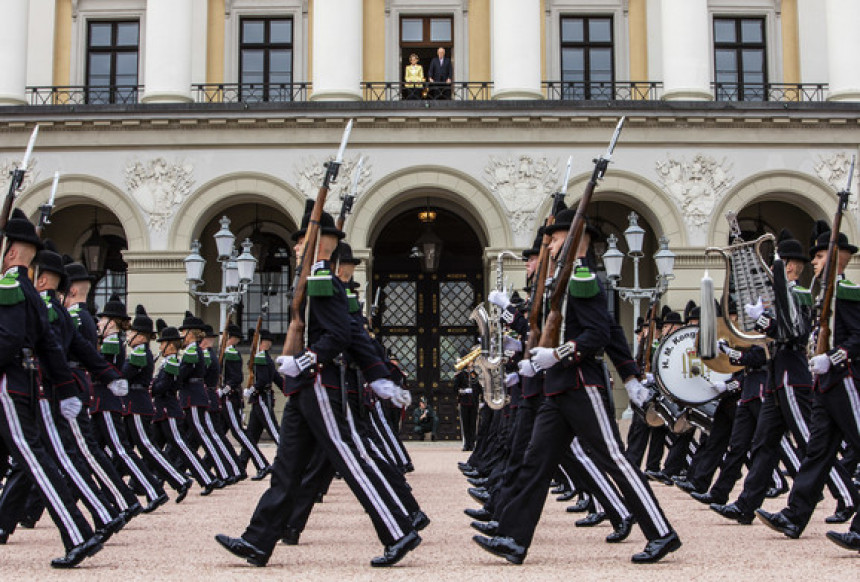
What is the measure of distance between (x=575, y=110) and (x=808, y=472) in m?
19.1

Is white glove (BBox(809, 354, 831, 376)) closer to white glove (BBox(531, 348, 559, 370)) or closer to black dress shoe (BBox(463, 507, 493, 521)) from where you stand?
white glove (BBox(531, 348, 559, 370))

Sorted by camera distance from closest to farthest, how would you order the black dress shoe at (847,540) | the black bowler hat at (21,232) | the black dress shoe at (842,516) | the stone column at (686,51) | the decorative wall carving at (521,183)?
1. the black dress shoe at (847,540)
2. the black bowler hat at (21,232)
3. the black dress shoe at (842,516)
4. the decorative wall carving at (521,183)
5. the stone column at (686,51)

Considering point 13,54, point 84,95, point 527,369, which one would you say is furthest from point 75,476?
point 84,95

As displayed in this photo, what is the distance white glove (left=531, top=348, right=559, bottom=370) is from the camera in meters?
8.05

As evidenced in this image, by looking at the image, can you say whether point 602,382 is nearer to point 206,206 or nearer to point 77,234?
point 206,206

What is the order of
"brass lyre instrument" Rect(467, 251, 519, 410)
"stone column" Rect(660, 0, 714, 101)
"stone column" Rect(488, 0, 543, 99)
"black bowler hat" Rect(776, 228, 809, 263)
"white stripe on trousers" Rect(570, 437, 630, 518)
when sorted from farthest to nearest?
"stone column" Rect(660, 0, 714, 101) < "stone column" Rect(488, 0, 543, 99) < "brass lyre instrument" Rect(467, 251, 519, 410) < "black bowler hat" Rect(776, 228, 809, 263) < "white stripe on trousers" Rect(570, 437, 630, 518)

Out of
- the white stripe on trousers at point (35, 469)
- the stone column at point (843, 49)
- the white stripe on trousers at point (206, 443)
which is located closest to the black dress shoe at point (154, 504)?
the white stripe on trousers at point (206, 443)

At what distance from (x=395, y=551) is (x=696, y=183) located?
21.0 metres

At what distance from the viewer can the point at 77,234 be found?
102 ft

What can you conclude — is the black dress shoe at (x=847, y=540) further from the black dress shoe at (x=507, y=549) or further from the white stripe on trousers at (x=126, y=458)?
the white stripe on trousers at (x=126, y=458)

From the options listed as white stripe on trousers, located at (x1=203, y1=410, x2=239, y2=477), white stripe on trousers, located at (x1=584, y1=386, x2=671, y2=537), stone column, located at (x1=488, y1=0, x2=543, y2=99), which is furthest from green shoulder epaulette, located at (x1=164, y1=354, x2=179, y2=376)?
stone column, located at (x1=488, y1=0, x2=543, y2=99)

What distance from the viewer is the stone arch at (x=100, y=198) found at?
1083 inches

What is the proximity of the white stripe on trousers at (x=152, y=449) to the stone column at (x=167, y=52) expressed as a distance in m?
16.3

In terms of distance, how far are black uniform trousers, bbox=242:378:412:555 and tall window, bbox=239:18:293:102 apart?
22.2 meters
